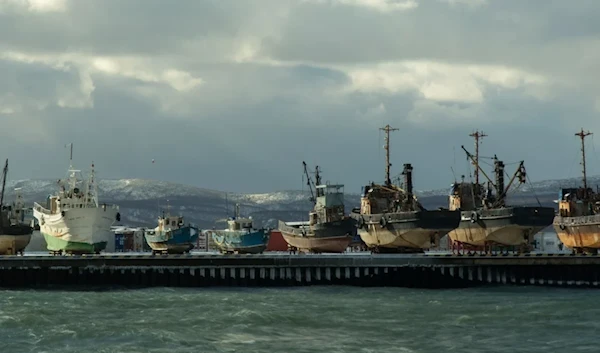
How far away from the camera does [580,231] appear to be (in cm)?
13562

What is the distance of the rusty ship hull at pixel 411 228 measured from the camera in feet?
437

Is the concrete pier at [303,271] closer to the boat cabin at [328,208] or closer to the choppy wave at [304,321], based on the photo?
the choppy wave at [304,321]

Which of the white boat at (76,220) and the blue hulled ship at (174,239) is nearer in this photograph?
the white boat at (76,220)

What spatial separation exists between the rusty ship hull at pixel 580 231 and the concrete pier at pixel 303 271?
688 inches

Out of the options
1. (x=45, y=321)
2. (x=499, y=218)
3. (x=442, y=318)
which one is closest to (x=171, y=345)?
(x=45, y=321)

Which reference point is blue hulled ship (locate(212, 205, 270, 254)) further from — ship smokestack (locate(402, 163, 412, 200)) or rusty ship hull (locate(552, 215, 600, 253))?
rusty ship hull (locate(552, 215, 600, 253))

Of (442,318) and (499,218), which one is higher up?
(499,218)

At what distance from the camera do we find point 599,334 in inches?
2931

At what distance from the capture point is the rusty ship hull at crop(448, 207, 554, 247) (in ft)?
440

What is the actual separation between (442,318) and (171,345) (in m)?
23.4

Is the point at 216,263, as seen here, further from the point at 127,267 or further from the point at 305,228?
the point at 305,228

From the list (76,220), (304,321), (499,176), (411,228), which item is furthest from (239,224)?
(304,321)

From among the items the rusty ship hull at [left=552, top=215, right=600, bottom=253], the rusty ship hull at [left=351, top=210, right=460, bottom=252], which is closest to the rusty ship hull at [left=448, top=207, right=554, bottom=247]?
the rusty ship hull at [left=552, top=215, right=600, bottom=253]

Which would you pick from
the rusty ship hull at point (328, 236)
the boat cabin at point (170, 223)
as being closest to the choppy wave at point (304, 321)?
the rusty ship hull at point (328, 236)
